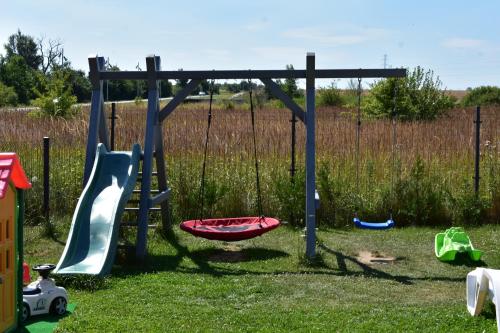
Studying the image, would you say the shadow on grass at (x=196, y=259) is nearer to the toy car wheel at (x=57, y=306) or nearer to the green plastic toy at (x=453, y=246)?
the toy car wheel at (x=57, y=306)

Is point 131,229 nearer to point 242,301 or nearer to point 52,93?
point 242,301

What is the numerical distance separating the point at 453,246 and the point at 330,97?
27.3 metres

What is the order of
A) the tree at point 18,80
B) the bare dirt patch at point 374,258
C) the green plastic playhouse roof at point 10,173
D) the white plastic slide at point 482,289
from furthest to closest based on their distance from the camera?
the tree at point 18,80 → the bare dirt patch at point 374,258 → the white plastic slide at point 482,289 → the green plastic playhouse roof at point 10,173

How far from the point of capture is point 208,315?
5.84 m

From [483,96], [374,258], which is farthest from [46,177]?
[483,96]

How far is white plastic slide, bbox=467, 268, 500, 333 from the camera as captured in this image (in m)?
5.34

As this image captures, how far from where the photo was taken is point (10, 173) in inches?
206

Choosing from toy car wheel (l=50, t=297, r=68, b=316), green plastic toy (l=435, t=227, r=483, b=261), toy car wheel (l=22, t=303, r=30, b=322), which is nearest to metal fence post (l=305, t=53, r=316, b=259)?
green plastic toy (l=435, t=227, r=483, b=261)

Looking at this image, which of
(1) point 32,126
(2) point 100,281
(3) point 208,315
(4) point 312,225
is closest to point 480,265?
(4) point 312,225

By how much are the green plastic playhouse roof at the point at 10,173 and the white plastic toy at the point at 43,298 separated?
0.76 meters

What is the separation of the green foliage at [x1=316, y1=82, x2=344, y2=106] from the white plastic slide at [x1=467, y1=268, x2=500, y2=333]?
29360 mm

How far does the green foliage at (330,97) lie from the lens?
3506cm

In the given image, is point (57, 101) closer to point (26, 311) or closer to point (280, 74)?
point (280, 74)

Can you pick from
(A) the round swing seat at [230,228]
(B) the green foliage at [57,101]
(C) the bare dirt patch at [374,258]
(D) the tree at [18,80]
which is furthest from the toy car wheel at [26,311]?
(D) the tree at [18,80]
